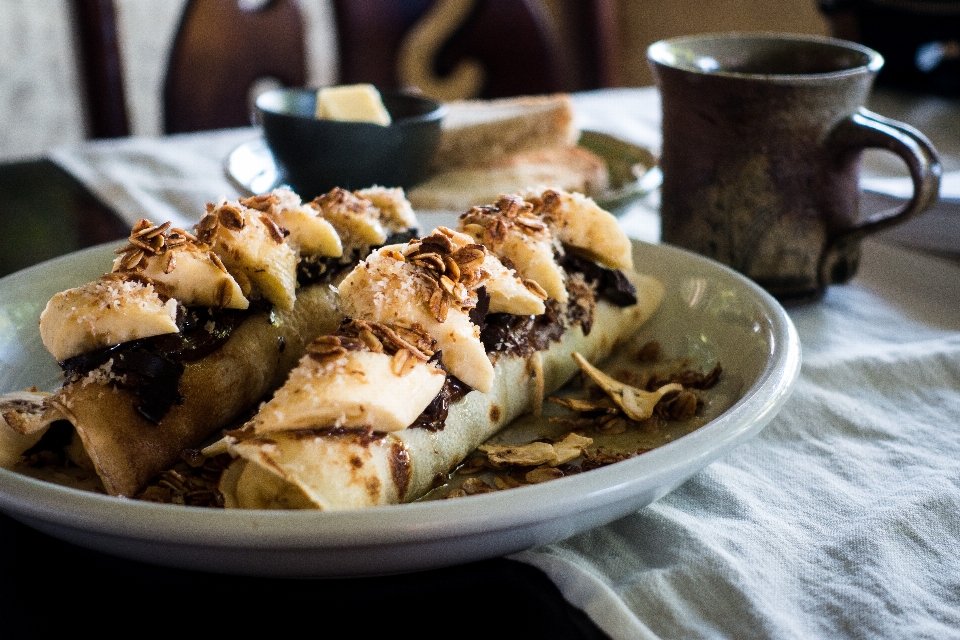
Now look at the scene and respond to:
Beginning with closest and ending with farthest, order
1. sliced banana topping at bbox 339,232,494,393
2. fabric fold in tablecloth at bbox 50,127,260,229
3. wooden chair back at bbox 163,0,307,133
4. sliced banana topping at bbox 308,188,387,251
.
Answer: sliced banana topping at bbox 339,232,494,393 < sliced banana topping at bbox 308,188,387,251 < fabric fold in tablecloth at bbox 50,127,260,229 < wooden chair back at bbox 163,0,307,133

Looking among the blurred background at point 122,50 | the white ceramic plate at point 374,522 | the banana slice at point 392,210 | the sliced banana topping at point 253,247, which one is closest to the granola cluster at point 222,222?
the sliced banana topping at point 253,247

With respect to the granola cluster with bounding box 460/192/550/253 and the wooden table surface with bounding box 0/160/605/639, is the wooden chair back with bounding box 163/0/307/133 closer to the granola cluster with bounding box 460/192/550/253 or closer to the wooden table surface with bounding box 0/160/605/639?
the granola cluster with bounding box 460/192/550/253

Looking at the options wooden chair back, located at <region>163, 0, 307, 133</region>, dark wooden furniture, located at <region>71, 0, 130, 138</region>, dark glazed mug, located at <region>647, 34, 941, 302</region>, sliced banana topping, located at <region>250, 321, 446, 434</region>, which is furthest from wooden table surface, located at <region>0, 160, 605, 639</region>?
dark wooden furniture, located at <region>71, 0, 130, 138</region>

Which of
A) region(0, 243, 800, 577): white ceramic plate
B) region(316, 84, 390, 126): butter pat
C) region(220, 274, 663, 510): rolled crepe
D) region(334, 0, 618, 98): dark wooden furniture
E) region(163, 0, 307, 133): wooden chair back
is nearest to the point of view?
region(0, 243, 800, 577): white ceramic plate

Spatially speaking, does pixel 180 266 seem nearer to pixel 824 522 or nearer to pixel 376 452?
pixel 376 452

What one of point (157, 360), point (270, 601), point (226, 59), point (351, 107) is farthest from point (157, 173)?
point (270, 601)

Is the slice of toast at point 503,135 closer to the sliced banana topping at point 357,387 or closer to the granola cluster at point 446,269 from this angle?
the granola cluster at point 446,269

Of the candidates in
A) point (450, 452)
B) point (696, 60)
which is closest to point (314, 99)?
point (696, 60)
